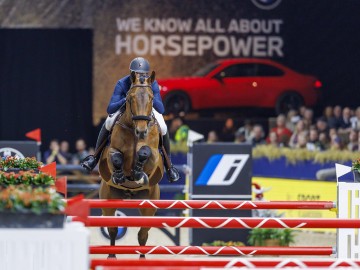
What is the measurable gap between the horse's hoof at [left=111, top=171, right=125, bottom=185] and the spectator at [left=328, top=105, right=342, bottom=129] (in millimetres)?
10781

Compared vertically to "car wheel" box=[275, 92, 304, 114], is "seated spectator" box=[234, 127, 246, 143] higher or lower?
lower

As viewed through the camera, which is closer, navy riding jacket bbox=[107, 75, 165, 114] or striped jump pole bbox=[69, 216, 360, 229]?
striped jump pole bbox=[69, 216, 360, 229]

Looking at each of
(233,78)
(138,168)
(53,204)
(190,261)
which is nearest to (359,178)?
(138,168)

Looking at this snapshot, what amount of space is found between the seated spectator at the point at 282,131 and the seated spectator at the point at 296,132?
126mm

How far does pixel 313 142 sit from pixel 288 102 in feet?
10.1

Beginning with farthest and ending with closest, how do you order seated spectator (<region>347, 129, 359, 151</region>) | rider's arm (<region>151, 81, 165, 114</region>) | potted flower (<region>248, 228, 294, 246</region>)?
seated spectator (<region>347, 129, 359, 151</region>) < potted flower (<region>248, 228, 294, 246</region>) < rider's arm (<region>151, 81, 165, 114</region>)

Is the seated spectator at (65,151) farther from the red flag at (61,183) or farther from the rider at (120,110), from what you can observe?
the red flag at (61,183)

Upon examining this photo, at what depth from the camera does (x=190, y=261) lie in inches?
271

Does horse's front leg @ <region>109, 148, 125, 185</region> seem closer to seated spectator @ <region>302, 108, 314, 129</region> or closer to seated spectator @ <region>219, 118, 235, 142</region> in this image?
seated spectator @ <region>302, 108, 314, 129</region>

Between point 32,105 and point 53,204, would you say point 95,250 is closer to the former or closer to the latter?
point 53,204

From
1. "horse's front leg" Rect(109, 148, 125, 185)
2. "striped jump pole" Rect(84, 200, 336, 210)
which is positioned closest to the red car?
"horse's front leg" Rect(109, 148, 125, 185)

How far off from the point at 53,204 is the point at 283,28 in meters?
17.3

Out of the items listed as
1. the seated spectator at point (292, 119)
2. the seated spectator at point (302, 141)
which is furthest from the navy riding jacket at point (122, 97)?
the seated spectator at point (292, 119)

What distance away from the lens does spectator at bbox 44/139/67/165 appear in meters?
19.8
